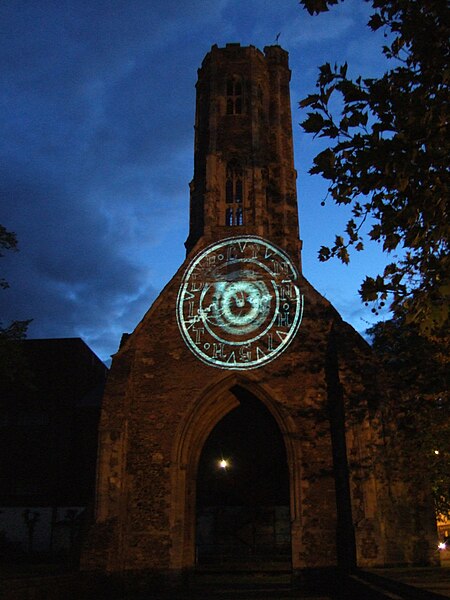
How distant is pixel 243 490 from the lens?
2377 cm

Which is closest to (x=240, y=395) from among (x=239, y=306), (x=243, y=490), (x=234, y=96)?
(x=239, y=306)

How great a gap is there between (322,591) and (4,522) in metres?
14.7

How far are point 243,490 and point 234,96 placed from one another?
16.9 m

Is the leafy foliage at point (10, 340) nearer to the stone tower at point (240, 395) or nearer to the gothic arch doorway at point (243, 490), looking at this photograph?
the stone tower at point (240, 395)

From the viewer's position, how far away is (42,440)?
2636 cm

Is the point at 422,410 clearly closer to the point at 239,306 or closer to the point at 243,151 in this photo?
the point at 239,306

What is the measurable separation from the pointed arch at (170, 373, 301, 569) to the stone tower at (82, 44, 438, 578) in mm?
→ 40

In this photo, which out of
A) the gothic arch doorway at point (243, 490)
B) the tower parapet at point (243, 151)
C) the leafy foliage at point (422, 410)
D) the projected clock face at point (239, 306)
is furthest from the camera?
the gothic arch doorway at point (243, 490)

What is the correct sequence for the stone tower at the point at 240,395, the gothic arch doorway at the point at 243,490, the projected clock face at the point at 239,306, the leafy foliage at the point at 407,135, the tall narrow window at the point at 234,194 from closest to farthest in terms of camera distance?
1. the leafy foliage at the point at 407,135
2. the stone tower at the point at 240,395
3. the projected clock face at the point at 239,306
4. the tall narrow window at the point at 234,194
5. the gothic arch doorway at the point at 243,490

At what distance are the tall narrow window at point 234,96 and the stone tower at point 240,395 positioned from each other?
1.96 m

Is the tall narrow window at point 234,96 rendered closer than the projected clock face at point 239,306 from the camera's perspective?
No

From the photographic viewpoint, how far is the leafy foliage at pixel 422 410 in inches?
462

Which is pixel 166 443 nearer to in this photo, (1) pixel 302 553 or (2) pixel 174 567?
(2) pixel 174 567

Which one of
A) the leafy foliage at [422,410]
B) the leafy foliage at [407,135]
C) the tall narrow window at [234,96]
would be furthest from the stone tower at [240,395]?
the leafy foliage at [407,135]
